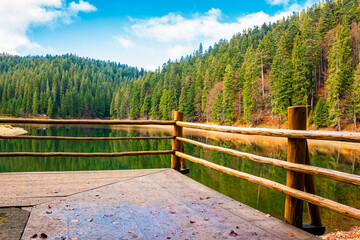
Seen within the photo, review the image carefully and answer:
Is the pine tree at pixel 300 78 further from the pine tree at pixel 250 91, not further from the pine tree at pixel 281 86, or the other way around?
the pine tree at pixel 250 91

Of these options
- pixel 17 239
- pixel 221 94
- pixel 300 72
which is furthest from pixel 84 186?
pixel 221 94

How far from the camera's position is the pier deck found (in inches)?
97.9

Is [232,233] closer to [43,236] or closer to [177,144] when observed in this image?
[43,236]

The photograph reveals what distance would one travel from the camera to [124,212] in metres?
3.05

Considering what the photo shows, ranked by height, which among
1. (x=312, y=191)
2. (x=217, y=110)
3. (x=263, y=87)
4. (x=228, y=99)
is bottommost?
(x=312, y=191)

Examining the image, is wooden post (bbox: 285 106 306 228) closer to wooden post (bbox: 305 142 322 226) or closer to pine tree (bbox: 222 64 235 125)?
wooden post (bbox: 305 142 322 226)

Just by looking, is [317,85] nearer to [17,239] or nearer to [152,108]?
[152,108]

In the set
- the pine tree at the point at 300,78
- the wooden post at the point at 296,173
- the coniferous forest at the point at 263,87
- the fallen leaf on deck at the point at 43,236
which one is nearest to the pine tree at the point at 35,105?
the coniferous forest at the point at 263,87

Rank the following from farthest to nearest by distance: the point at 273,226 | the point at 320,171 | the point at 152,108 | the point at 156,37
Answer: the point at 156,37 < the point at 152,108 < the point at 273,226 < the point at 320,171

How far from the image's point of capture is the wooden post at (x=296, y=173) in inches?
116

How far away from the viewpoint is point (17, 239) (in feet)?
7.23

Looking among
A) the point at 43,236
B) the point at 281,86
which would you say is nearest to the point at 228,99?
the point at 281,86

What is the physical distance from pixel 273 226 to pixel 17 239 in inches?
103

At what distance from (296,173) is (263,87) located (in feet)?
155
